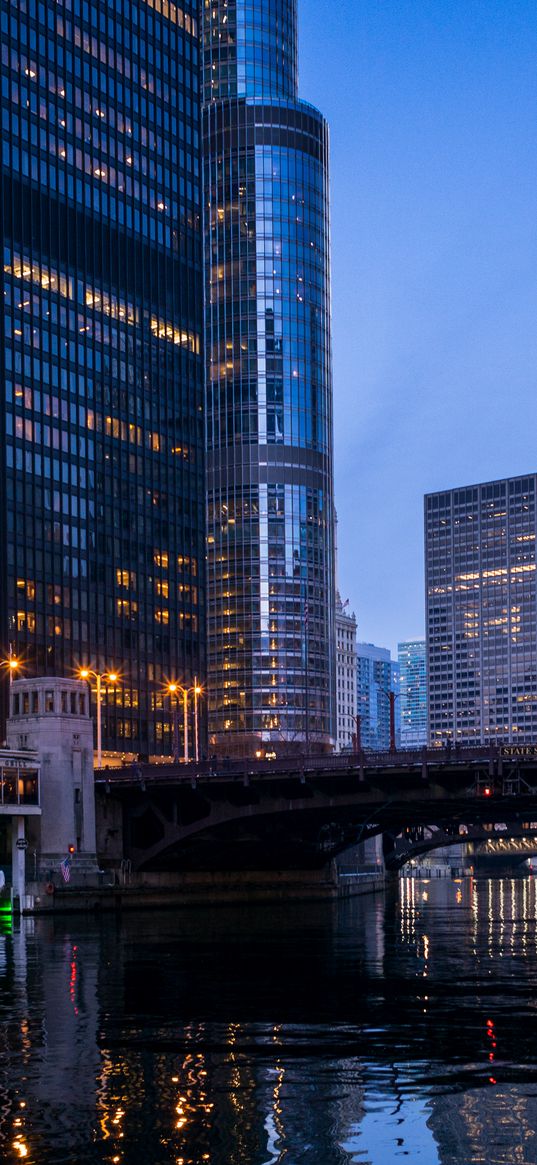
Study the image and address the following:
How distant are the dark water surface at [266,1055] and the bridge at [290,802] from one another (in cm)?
3401

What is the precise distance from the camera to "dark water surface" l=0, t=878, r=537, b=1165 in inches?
1340

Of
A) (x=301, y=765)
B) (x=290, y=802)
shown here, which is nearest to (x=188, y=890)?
(x=290, y=802)

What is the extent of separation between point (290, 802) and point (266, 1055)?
91.5 meters

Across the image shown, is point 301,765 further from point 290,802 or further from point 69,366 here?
point 69,366

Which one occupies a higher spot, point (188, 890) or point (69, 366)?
point (69, 366)

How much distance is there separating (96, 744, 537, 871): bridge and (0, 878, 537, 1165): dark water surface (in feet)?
112

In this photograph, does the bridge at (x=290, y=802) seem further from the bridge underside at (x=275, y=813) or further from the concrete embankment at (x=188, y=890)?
the concrete embankment at (x=188, y=890)

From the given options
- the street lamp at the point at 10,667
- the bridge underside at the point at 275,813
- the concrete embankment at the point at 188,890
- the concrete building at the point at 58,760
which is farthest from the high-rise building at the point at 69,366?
the concrete embankment at the point at 188,890

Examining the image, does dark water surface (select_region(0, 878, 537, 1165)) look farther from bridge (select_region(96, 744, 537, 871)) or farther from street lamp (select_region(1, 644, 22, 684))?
street lamp (select_region(1, 644, 22, 684))

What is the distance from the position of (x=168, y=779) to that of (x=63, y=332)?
215 feet

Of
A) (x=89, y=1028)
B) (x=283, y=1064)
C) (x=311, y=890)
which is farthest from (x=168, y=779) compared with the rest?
(x=283, y=1064)

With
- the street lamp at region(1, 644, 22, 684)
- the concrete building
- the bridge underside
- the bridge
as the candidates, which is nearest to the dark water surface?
the bridge

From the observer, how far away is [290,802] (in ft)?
450

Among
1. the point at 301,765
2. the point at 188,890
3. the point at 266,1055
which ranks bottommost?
the point at 188,890
